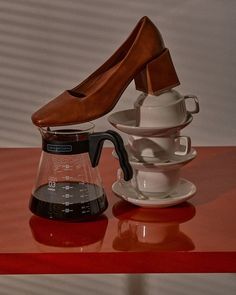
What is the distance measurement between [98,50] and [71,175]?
1.51 feet

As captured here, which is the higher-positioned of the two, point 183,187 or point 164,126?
point 164,126

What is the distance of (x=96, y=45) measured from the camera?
1403 mm

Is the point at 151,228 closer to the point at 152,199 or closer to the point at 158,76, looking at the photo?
the point at 152,199

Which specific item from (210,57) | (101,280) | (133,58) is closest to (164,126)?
(133,58)

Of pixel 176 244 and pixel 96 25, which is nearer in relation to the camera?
pixel 176 244

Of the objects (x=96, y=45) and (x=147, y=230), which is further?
(x=96, y=45)

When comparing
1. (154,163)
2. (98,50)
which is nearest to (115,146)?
(154,163)

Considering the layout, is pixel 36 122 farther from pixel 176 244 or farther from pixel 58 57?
pixel 58 57

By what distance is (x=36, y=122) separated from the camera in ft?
3.18

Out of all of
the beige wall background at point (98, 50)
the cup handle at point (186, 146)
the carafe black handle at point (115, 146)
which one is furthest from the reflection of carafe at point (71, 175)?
the beige wall background at point (98, 50)

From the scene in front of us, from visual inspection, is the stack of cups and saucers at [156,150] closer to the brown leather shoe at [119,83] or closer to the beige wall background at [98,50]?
the brown leather shoe at [119,83]

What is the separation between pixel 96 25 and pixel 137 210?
492 mm

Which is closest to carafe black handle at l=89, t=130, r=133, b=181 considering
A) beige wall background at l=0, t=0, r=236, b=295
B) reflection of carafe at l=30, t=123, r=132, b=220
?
reflection of carafe at l=30, t=123, r=132, b=220

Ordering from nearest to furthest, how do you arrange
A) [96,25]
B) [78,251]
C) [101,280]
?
1. [78,251]
2. [96,25]
3. [101,280]
